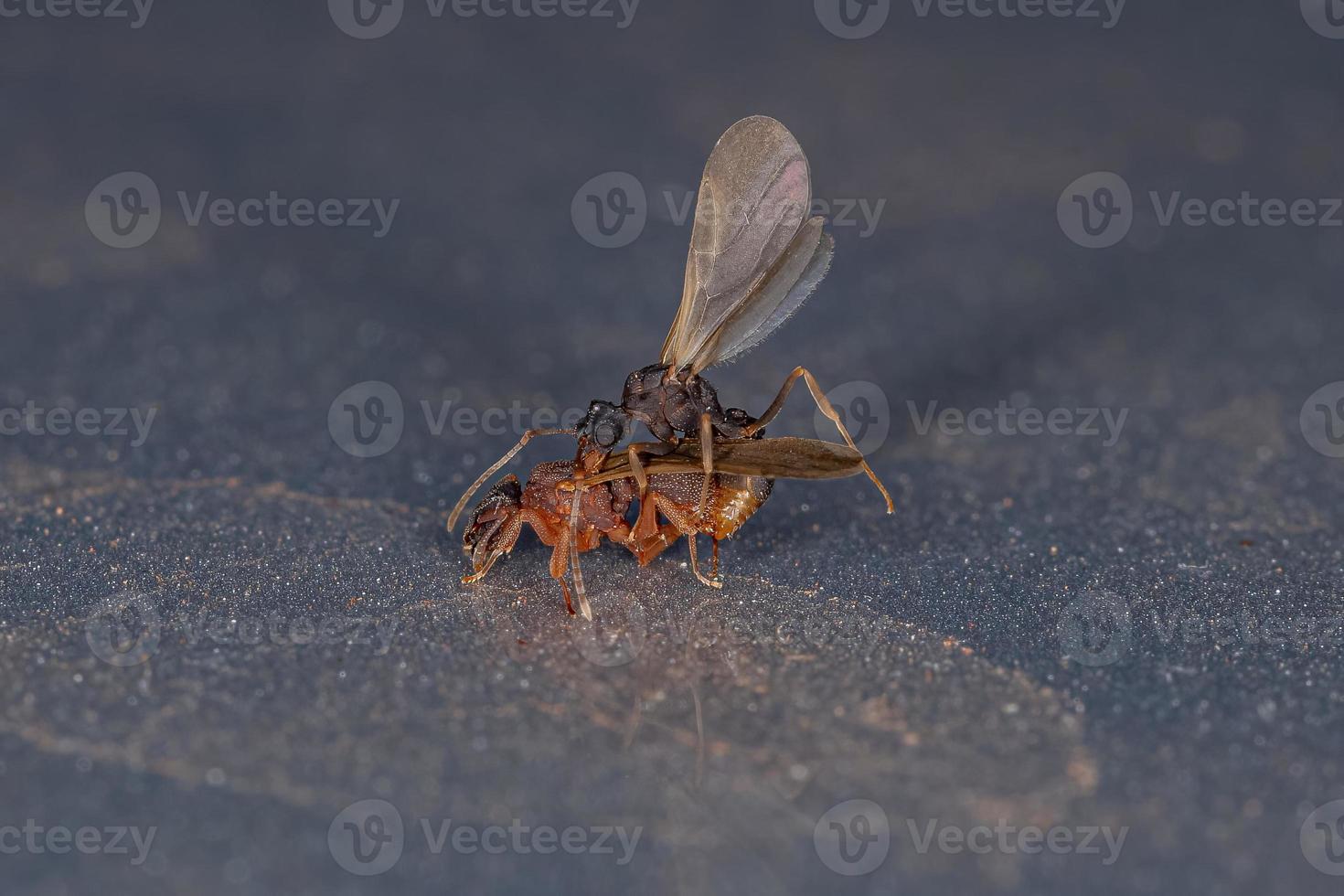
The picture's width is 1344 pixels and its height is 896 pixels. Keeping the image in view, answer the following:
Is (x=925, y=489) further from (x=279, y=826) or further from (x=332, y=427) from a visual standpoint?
(x=279, y=826)

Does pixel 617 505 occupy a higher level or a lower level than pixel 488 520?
higher

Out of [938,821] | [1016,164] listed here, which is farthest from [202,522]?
[1016,164]
